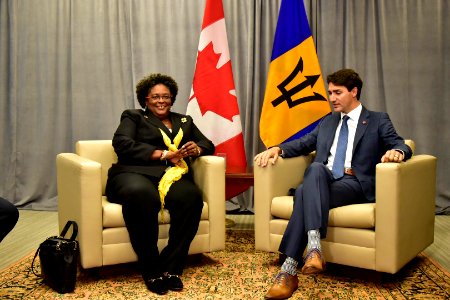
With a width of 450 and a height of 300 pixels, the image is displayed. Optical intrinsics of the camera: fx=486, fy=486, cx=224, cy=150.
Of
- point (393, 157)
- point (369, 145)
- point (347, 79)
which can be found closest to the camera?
point (393, 157)

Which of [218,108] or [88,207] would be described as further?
[218,108]

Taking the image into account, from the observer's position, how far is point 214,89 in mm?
3803

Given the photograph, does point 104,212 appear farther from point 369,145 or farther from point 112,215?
point 369,145

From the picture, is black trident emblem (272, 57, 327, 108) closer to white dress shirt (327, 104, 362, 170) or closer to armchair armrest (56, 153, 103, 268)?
white dress shirt (327, 104, 362, 170)

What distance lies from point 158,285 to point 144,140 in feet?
3.04

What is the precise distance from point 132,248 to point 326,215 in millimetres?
1044

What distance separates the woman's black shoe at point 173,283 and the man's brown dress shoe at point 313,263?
0.63 meters

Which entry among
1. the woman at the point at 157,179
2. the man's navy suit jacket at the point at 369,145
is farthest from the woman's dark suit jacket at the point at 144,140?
the man's navy suit jacket at the point at 369,145

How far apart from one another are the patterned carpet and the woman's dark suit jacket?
591 mm

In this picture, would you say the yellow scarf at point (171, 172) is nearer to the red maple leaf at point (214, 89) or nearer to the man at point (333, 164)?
the man at point (333, 164)

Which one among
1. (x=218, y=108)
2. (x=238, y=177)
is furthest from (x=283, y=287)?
(x=218, y=108)

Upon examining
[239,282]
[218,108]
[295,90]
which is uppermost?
[295,90]

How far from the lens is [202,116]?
12.5ft

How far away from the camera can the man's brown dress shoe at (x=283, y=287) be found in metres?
2.31
